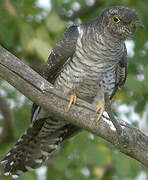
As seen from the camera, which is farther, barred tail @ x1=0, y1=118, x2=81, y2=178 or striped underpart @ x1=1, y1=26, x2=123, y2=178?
barred tail @ x1=0, y1=118, x2=81, y2=178

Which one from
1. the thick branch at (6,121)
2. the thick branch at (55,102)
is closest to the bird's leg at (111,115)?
the thick branch at (55,102)

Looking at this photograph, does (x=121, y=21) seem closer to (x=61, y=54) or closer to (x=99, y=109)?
(x=61, y=54)

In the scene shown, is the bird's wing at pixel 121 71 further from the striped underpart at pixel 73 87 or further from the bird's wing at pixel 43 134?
the bird's wing at pixel 43 134

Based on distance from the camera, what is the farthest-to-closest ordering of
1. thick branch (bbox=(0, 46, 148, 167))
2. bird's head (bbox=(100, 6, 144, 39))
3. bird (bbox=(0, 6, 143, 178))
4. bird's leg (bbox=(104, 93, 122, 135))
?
bird (bbox=(0, 6, 143, 178)) < bird's head (bbox=(100, 6, 144, 39)) < thick branch (bbox=(0, 46, 148, 167)) < bird's leg (bbox=(104, 93, 122, 135))

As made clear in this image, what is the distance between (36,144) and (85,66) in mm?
836

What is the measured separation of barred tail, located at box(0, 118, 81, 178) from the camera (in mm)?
3572

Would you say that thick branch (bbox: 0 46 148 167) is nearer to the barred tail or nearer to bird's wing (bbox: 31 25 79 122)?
bird's wing (bbox: 31 25 79 122)

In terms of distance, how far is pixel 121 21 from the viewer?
329 centimetres

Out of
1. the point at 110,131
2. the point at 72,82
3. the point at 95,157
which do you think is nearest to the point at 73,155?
the point at 95,157

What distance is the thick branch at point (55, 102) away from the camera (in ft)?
9.32

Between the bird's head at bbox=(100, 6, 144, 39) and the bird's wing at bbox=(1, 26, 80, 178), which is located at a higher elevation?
the bird's head at bbox=(100, 6, 144, 39)

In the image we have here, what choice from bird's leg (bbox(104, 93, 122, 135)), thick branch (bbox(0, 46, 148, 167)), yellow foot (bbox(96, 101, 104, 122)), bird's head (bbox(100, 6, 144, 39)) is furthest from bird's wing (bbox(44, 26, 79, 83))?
bird's leg (bbox(104, 93, 122, 135))

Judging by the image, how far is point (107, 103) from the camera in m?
2.57

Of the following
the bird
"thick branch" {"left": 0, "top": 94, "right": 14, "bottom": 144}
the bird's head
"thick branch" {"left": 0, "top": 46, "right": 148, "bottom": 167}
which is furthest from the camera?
"thick branch" {"left": 0, "top": 94, "right": 14, "bottom": 144}
